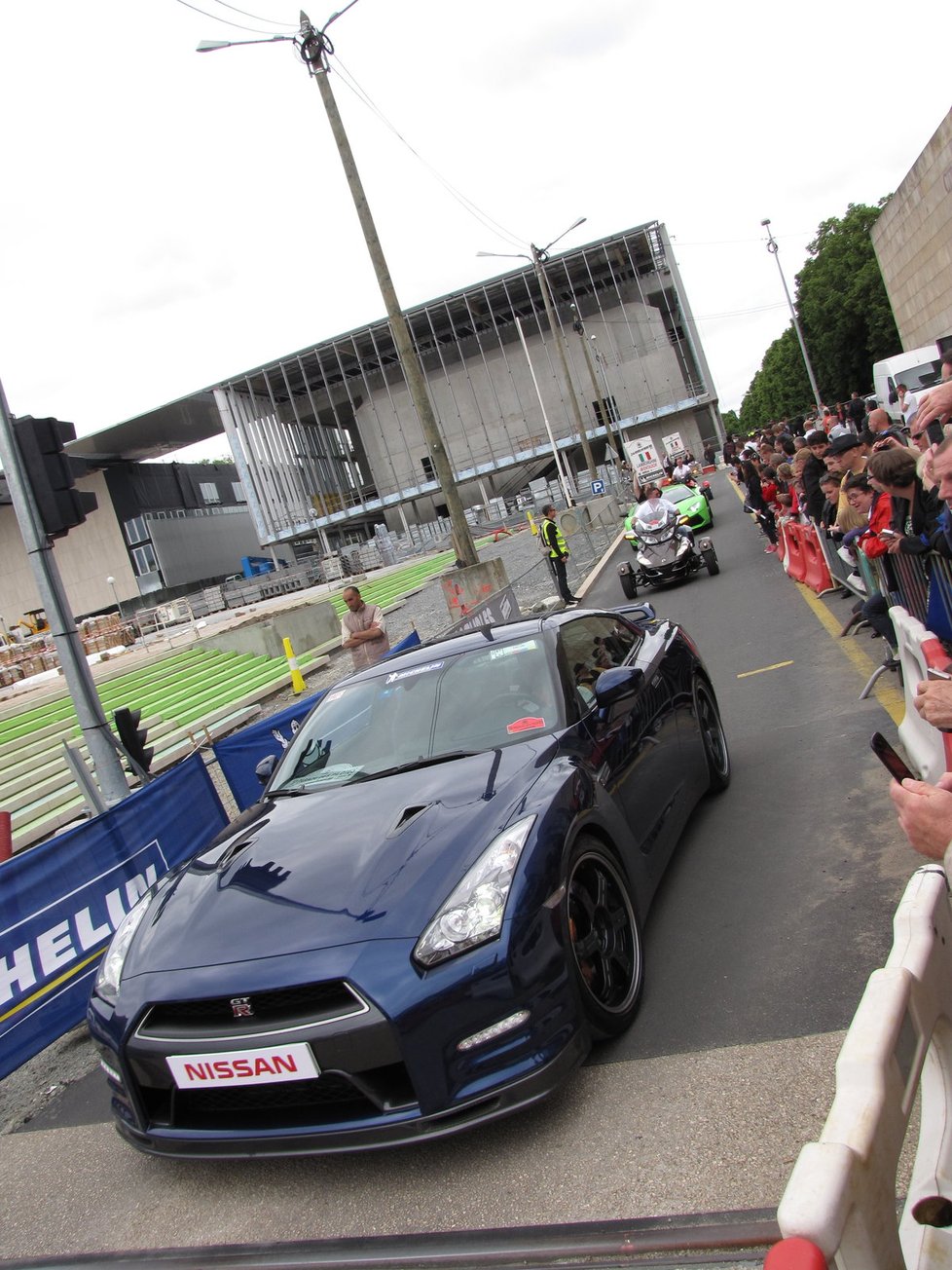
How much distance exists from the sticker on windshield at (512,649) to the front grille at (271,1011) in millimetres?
2270

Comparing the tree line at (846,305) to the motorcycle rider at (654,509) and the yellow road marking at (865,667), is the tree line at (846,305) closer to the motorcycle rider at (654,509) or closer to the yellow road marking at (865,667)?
the motorcycle rider at (654,509)

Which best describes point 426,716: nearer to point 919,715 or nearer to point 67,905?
point 919,715

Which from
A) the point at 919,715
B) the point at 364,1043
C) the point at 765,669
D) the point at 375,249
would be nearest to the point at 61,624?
the point at 364,1043

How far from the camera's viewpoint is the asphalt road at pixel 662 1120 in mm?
3057

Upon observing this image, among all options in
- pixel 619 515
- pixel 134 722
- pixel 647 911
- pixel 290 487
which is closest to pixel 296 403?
pixel 290 487

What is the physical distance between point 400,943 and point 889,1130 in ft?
6.75

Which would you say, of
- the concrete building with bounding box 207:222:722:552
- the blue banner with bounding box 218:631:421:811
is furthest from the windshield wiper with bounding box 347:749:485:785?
the concrete building with bounding box 207:222:722:552

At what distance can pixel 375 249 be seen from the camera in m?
17.8

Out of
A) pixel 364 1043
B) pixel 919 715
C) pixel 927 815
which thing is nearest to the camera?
pixel 927 815

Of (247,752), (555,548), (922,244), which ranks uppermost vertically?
(922,244)

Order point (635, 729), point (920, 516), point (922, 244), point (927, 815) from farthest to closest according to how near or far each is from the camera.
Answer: point (922, 244), point (920, 516), point (635, 729), point (927, 815)

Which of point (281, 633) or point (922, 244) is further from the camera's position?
point (922, 244)

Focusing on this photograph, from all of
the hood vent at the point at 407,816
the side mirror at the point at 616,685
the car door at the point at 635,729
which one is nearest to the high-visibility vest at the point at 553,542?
the car door at the point at 635,729

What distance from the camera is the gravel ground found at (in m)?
5.17
